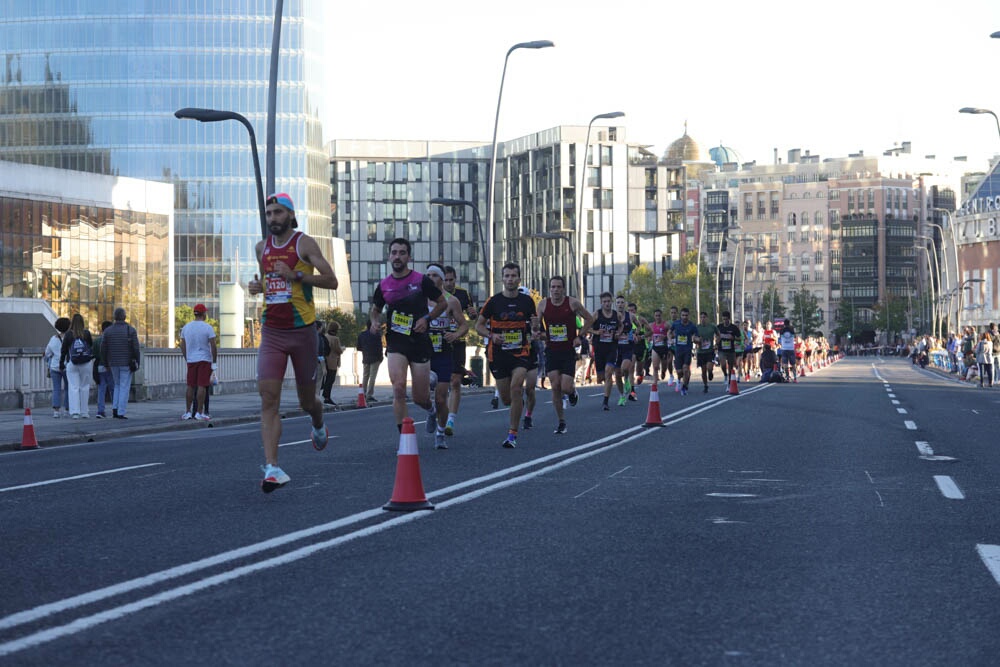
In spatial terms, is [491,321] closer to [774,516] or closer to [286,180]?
[774,516]

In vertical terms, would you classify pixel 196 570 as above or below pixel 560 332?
below

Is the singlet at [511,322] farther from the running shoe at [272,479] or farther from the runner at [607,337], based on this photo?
the runner at [607,337]

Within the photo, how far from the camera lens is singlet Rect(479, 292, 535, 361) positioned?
52.5ft

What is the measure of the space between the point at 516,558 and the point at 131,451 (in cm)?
936

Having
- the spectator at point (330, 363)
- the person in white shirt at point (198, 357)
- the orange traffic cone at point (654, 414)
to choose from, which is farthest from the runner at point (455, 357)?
the spectator at point (330, 363)

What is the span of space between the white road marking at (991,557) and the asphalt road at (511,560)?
0.10ft

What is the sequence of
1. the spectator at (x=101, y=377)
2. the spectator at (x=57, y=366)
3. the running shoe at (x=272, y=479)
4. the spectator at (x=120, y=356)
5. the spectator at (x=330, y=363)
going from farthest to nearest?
1. the spectator at (x=330, y=363)
2. the spectator at (x=57, y=366)
3. the spectator at (x=101, y=377)
4. the spectator at (x=120, y=356)
5. the running shoe at (x=272, y=479)

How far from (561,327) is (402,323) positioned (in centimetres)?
448

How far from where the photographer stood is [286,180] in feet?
371

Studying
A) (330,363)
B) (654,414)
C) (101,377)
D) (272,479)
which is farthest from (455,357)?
(330,363)

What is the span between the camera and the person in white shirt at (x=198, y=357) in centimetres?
2262

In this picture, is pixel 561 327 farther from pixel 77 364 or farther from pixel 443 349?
pixel 77 364

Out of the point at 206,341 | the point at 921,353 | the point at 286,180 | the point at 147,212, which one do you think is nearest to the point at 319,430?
the point at 206,341

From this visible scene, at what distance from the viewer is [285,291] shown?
34.2ft
